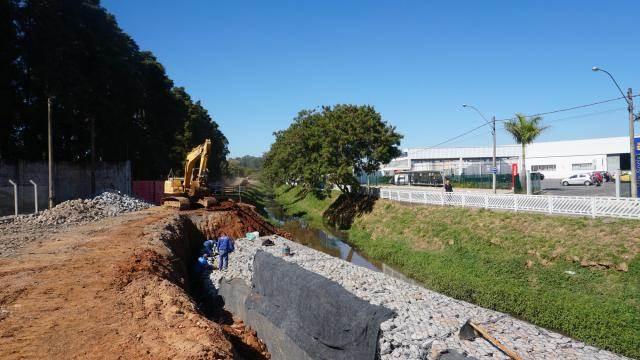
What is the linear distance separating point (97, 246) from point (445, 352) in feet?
38.4

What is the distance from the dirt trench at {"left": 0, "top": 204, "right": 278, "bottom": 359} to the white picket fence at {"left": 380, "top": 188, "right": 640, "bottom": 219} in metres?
13.0

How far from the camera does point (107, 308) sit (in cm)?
894

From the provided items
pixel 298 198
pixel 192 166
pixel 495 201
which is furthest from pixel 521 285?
pixel 298 198

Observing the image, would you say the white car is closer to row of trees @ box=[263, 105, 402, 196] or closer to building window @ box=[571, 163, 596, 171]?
building window @ box=[571, 163, 596, 171]

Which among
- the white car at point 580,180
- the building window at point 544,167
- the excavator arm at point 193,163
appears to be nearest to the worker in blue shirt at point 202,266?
the excavator arm at point 193,163

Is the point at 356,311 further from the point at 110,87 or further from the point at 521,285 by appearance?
the point at 110,87

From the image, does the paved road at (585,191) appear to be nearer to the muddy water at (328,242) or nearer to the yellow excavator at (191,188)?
the muddy water at (328,242)

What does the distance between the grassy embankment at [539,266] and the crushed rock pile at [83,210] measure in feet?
48.7

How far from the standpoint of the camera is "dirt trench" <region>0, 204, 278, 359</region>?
23.7 feet

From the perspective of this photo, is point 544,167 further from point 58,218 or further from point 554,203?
point 58,218

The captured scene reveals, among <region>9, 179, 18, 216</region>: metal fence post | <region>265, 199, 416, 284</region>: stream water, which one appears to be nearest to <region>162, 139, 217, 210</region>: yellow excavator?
<region>265, 199, 416, 284</region>: stream water

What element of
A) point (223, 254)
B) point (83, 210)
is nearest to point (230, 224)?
point (223, 254)

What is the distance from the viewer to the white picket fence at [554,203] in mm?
15633

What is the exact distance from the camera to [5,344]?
7.10 m
